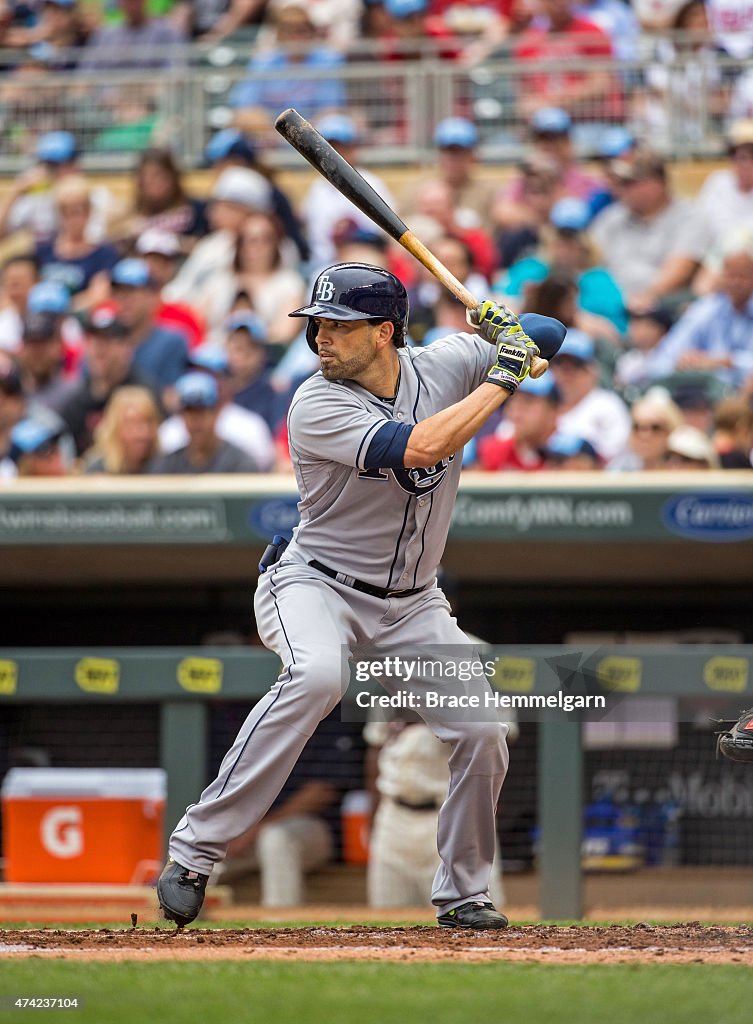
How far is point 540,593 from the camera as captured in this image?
7.68m

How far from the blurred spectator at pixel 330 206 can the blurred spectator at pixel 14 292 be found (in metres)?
1.60

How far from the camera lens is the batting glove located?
148 inches

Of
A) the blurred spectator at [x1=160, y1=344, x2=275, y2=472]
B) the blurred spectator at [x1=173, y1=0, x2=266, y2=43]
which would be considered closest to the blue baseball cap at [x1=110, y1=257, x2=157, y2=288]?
the blurred spectator at [x1=160, y1=344, x2=275, y2=472]

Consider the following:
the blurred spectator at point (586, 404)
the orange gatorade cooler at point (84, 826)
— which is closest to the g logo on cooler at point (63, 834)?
the orange gatorade cooler at point (84, 826)

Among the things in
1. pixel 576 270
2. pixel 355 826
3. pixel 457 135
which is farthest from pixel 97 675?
pixel 457 135

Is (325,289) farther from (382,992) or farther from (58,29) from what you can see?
(58,29)

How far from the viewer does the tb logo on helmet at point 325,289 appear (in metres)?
3.80

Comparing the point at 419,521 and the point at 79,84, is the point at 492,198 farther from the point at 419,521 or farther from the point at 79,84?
the point at 419,521

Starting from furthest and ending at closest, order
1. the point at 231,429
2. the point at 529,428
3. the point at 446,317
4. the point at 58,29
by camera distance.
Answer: the point at 58,29 < the point at 446,317 < the point at 231,429 < the point at 529,428

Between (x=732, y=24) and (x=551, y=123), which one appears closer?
(x=551, y=123)

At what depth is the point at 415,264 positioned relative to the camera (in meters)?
8.47

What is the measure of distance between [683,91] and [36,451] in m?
4.13

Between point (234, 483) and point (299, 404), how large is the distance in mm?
2904

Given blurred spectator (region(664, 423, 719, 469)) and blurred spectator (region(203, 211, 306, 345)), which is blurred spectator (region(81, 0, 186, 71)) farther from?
blurred spectator (region(664, 423, 719, 469))
